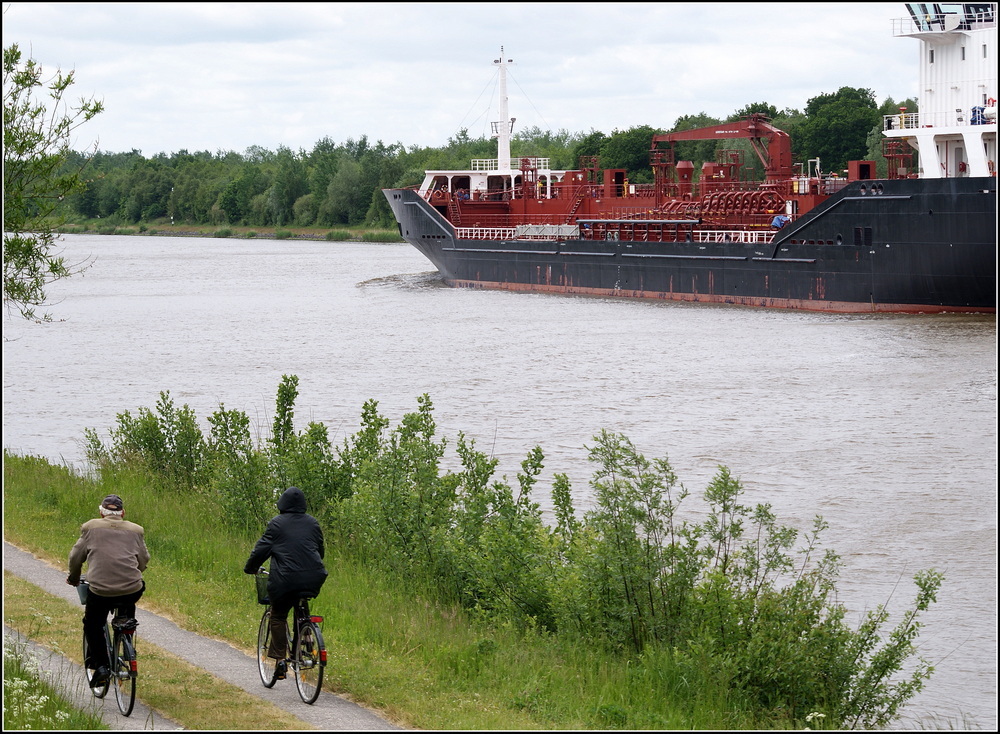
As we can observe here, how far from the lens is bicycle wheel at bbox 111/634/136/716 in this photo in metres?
8.29

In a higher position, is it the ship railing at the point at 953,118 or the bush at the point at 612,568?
the ship railing at the point at 953,118

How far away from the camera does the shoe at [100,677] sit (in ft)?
28.0

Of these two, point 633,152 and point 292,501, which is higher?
point 633,152

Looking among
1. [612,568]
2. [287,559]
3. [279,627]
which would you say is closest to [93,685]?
[279,627]

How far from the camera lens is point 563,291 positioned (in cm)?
5203

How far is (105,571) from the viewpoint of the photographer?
853 cm

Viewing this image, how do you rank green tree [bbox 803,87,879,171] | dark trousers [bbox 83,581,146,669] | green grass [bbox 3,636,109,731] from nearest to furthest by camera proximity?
1. green grass [bbox 3,636,109,731]
2. dark trousers [bbox 83,581,146,669]
3. green tree [bbox 803,87,879,171]

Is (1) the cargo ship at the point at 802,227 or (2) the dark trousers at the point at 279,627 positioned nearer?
(2) the dark trousers at the point at 279,627

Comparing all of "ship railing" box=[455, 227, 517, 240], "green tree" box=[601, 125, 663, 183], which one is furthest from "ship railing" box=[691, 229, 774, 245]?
"green tree" box=[601, 125, 663, 183]

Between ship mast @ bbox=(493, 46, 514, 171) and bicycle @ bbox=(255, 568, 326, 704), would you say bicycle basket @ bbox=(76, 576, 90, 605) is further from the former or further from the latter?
ship mast @ bbox=(493, 46, 514, 171)

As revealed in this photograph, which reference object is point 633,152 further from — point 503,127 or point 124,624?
point 124,624

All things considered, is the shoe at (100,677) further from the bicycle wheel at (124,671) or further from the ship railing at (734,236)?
the ship railing at (734,236)

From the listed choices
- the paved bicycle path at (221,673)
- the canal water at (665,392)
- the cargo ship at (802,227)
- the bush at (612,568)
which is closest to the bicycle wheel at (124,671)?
the paved bicycle path at (221,673)

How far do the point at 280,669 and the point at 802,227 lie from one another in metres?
33.9
